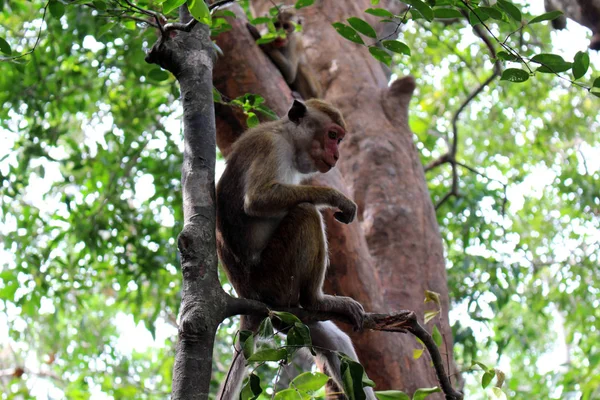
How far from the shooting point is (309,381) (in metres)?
2.43

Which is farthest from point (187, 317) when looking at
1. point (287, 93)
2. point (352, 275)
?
point (287, 93)

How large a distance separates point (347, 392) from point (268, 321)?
0.39 metres

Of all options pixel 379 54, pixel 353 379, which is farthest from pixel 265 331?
pixel 379 54

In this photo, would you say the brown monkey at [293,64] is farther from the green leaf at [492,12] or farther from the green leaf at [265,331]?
the green leaf at [265,331]

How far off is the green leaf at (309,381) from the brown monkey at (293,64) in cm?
502

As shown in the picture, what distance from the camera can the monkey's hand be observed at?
4.00m

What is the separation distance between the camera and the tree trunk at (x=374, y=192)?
5.11 m

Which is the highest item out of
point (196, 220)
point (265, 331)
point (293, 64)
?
point (293, 64)

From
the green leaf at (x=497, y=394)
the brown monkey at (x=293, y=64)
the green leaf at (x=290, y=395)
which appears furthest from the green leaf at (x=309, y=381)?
the brown monkey at (x=293, y=64)

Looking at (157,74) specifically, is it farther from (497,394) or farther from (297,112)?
(497,394)

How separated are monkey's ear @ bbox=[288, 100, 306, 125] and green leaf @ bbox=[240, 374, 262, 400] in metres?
2.45

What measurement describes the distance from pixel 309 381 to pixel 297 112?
2485mm

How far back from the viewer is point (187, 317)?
2.38 metres

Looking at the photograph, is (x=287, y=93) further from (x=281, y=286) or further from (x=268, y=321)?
(x=268, y=321)
